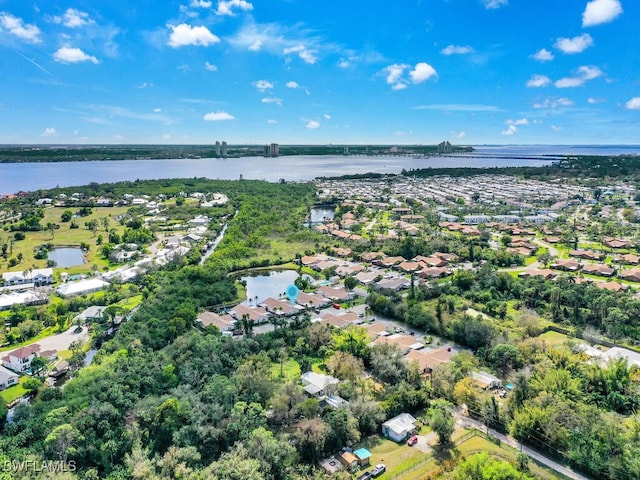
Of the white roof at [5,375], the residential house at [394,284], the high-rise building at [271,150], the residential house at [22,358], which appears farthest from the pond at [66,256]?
the high-rise building at [271,150]

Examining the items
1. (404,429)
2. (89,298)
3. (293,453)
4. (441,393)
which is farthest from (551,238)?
(89,298)

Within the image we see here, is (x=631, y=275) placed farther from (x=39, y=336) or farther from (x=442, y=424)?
(x=39, y=336)

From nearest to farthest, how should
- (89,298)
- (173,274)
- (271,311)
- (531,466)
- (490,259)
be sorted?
(531,466)
(271,311)
(89,298)
(173,274)
(490,259)

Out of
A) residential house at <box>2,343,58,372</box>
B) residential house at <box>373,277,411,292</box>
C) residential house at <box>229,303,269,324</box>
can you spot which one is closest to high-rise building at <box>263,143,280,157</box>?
residential house at <box>373,277,411,292</box>

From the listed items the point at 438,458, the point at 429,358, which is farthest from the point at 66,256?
the point at 438,458

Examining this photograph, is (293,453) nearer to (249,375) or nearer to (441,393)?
(249,375)

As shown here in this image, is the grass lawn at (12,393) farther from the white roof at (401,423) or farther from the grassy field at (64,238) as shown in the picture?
the grassy field at (64,238)

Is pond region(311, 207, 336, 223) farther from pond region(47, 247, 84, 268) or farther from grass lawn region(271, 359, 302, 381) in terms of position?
grass lawn region(271, 359, 302, 381)
